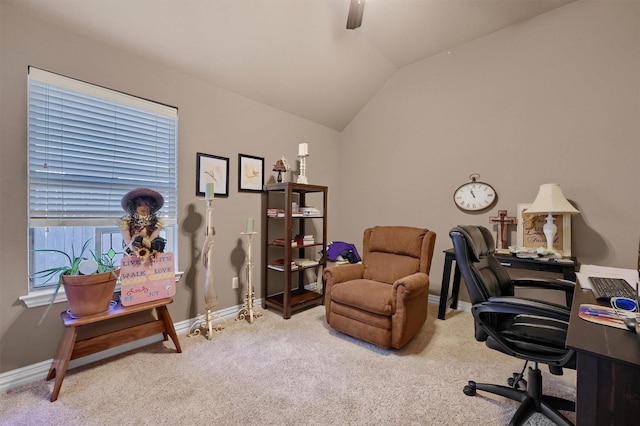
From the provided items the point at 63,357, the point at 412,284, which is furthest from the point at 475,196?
the point at 63,357

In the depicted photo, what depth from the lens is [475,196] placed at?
301cm

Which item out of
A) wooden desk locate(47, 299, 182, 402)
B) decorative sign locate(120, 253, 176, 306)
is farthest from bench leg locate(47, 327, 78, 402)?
decorative sign locate(120, 253, 176, 306)

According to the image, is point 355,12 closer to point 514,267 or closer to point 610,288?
point 610,288

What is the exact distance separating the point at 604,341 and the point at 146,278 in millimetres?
2450

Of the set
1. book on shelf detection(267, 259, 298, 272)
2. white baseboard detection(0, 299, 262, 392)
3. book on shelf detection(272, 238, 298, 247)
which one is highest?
book on shelf detection(272, 238, 298, 247)

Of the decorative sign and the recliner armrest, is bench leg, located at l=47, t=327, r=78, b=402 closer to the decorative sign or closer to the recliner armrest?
the decorative sign

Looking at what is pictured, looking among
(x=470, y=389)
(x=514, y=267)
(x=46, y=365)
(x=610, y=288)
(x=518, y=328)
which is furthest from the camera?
(x=514, y=267)

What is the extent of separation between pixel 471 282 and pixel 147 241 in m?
2.16

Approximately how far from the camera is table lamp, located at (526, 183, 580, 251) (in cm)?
230

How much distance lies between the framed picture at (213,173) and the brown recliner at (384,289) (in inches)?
53.1

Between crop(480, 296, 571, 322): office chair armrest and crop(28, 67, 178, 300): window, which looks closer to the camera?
crop(480, 296, 571, 322): office chair armrest

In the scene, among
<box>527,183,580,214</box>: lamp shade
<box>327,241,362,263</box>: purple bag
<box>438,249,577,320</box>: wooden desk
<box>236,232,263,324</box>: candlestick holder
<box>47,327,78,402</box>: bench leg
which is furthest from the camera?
<box>327,241,362,263</box>: purple bag

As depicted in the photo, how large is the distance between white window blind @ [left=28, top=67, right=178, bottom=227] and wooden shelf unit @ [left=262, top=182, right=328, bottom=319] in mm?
1057

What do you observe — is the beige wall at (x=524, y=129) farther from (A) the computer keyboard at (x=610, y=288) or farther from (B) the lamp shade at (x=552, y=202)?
(A) the computer keyboard at (x=610, y=288)
